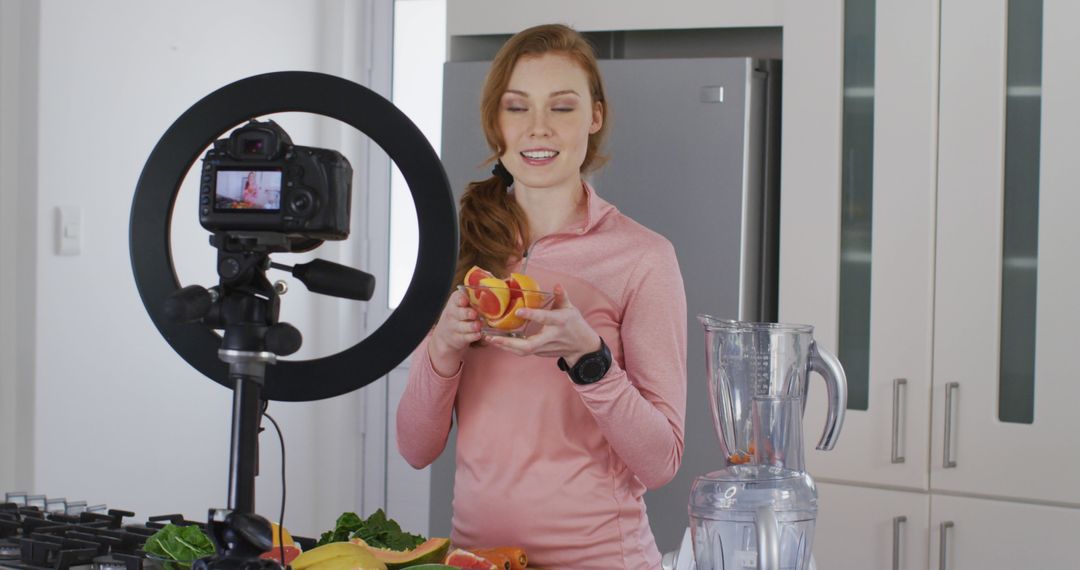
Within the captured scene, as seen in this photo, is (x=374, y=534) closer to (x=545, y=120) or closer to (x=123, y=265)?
(x=545, y=120)

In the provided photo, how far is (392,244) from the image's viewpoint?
3.45 metres

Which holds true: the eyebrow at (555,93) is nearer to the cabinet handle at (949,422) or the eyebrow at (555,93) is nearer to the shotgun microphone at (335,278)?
the shotgun microphone at (335,278)

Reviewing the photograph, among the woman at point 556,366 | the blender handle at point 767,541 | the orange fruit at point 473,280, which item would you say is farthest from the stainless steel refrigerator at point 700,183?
the blender handle at point 767,541

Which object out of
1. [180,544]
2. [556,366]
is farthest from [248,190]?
[556,366]

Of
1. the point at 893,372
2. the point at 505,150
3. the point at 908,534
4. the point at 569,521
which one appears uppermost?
the point at 505,150

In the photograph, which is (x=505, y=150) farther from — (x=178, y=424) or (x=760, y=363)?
(x=178, y=424)

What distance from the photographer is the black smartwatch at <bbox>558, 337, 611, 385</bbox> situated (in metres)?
1.30

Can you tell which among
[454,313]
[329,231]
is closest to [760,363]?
[454,313]

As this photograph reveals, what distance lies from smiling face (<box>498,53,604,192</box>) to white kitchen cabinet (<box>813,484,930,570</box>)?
95cm

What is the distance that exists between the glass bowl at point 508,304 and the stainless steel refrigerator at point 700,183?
98 cm

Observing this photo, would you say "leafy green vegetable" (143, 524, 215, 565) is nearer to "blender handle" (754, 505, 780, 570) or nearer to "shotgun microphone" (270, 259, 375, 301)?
"shotgun microphone" (270, 259, 375, 301)

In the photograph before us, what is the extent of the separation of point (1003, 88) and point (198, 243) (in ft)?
6.51

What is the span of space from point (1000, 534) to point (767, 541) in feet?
4.42

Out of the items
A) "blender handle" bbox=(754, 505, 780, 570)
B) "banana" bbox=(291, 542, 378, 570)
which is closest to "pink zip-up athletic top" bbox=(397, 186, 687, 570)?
"banana" bbox=(291, 542, 378, 570)
